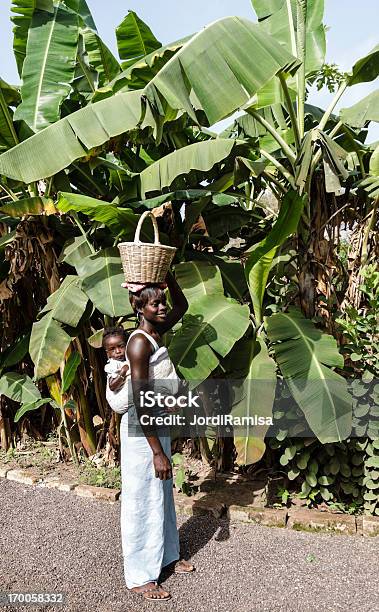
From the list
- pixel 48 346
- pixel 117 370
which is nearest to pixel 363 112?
pixel 117 370

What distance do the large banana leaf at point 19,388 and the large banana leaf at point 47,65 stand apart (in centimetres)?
247

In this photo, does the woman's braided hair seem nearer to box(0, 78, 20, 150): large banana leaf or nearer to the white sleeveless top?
the white sleeveless top

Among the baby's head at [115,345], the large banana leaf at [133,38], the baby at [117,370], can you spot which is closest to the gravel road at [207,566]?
the baby at [117,370]

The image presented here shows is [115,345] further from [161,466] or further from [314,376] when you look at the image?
[314,376]

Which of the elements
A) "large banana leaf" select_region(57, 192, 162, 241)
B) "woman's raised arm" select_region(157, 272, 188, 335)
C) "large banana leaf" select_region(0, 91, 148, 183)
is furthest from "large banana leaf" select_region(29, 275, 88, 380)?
"woman's raised arm" select_region(157, 272, 188, 335)

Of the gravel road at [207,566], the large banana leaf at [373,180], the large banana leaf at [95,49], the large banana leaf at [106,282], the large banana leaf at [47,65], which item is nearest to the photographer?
the gravel road at [207,566]

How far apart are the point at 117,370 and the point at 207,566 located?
1.40 meters

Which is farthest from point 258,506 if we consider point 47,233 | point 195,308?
point 47,233

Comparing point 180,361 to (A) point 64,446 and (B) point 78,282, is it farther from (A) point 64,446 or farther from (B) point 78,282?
(A) point 64,446

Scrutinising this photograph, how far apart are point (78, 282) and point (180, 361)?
4.63 feet

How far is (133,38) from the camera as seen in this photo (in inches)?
219

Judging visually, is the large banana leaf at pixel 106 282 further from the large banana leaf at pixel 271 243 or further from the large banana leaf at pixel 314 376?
the large banana leaf at pixel 314 376

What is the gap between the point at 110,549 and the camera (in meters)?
3.86

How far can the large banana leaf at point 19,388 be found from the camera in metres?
5.53
